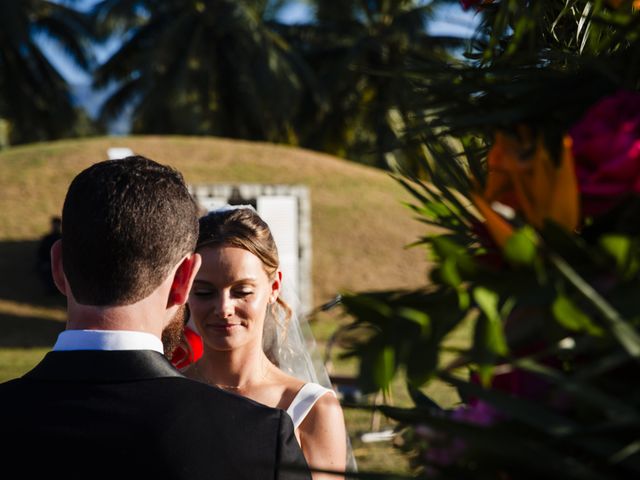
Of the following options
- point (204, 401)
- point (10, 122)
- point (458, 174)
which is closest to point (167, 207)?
point (204, 401)

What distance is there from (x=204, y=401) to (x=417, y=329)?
1.07m

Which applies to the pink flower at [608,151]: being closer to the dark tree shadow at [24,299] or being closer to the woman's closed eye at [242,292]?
the woman's closed eye at [242,292]

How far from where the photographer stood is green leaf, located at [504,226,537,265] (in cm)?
90

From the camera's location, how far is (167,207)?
77.0 inches

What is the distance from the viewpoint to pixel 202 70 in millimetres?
32688

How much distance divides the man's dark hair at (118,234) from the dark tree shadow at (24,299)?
14.5 metres

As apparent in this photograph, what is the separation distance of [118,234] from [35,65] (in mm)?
34235

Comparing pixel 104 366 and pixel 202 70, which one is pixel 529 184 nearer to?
pixel 104 366

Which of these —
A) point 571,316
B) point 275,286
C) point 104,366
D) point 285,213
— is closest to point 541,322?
point 571,316

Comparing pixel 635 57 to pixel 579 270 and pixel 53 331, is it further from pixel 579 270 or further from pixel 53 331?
pixel 53 331

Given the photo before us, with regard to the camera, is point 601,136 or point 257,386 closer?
point 601,136

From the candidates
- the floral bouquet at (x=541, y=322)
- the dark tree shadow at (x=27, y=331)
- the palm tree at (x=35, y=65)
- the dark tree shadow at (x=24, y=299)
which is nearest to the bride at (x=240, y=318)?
the floral bouquet at (x=541, y=322)

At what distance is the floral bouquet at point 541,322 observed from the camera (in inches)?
36.2

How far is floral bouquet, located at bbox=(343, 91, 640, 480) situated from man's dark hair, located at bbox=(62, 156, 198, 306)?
0.94 m
